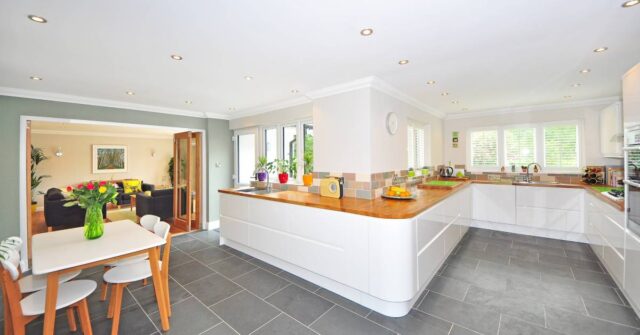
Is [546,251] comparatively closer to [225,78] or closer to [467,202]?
[467,202]

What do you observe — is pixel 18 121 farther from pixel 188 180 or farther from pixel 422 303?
pixel 422 303

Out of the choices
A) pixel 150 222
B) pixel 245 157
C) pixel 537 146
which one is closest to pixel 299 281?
pixel 150 222

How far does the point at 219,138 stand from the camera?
5.34 metres

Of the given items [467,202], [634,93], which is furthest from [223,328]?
[467,202]

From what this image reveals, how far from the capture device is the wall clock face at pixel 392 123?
3.37m

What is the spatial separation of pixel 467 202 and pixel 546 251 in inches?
44.8

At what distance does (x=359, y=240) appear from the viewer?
7.64ft

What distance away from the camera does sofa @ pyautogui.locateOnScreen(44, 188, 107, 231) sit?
17.0 ft

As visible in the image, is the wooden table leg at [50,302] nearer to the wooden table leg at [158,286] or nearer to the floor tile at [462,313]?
the wooden table leg at [158,286]

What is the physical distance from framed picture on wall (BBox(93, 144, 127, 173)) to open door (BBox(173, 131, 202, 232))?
4.48 m

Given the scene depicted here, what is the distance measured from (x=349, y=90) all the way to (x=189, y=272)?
9.46 feet

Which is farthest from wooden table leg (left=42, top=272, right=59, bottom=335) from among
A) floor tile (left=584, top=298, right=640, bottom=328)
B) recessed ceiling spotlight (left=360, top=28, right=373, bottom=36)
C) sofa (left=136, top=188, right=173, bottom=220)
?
sofa (left=136, top=188, right=173, bottom=220)

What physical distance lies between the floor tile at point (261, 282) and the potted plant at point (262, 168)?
1.77m

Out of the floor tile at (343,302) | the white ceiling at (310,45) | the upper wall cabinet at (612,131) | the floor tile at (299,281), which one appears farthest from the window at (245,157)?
the upper wall cabinet at (612,131)
